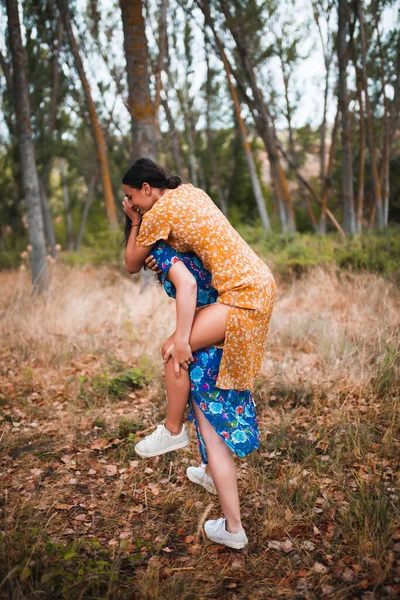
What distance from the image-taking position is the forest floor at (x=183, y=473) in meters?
2.19

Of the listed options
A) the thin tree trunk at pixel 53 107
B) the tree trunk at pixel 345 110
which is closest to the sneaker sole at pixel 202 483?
the tree trunk at pixel 345 110

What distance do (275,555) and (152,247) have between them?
187 cm

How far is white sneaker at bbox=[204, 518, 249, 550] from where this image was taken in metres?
2.35

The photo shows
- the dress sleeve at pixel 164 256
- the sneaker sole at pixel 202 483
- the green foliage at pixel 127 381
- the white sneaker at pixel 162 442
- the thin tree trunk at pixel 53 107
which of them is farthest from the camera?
the thin tree trunk at pixel 53 107

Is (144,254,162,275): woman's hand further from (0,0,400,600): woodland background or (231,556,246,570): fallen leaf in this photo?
(231,556,246,570): fallen leaf

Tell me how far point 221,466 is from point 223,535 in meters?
0.44

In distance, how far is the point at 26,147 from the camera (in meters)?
7.15

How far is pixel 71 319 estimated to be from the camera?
604cm

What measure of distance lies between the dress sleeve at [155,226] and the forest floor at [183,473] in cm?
162

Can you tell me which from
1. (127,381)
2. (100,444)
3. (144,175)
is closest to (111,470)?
(100,444)

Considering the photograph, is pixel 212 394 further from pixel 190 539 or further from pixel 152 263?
pixel 190 539

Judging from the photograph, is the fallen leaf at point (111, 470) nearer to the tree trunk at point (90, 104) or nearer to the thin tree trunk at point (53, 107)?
the tree trunk at point (90, 104)

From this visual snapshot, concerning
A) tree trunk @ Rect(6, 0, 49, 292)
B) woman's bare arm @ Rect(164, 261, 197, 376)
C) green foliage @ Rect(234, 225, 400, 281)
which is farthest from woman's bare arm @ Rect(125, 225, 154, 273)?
green foliage @ Rect(234, 225, 400, 281)

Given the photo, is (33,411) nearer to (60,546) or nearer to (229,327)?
(60,546)
